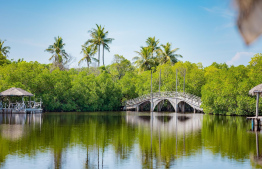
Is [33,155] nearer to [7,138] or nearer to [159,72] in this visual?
[7,138]

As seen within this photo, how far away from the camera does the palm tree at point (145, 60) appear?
67812 mm

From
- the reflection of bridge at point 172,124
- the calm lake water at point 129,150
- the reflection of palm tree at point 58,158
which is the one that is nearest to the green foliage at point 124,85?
the reflection of bridge at point 172,124

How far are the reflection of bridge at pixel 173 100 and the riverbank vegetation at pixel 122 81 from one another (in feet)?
5.61

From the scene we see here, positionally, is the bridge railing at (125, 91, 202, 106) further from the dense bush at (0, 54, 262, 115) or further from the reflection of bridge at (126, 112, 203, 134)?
the reflection of bridge at (126, 112, 203, 134)

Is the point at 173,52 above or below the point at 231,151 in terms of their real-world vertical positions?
above

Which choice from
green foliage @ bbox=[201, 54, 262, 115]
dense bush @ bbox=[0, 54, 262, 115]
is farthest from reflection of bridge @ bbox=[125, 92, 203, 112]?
green foliage @ bbox=[201, 54, 262, 115]

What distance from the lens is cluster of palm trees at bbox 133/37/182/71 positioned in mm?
68456

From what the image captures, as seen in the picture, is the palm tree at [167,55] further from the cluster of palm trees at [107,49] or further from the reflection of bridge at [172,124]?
the reflection of bridge at [172,124]

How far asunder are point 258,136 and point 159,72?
137 ft

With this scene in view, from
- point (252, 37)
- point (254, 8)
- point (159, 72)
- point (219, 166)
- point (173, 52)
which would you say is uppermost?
point (173, 52)

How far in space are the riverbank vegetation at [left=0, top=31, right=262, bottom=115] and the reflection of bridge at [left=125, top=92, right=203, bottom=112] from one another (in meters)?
1.71

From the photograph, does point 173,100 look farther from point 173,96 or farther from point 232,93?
point 232,93

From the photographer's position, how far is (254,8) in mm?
1669

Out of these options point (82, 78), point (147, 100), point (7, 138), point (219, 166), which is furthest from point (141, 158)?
point (82, 78)
